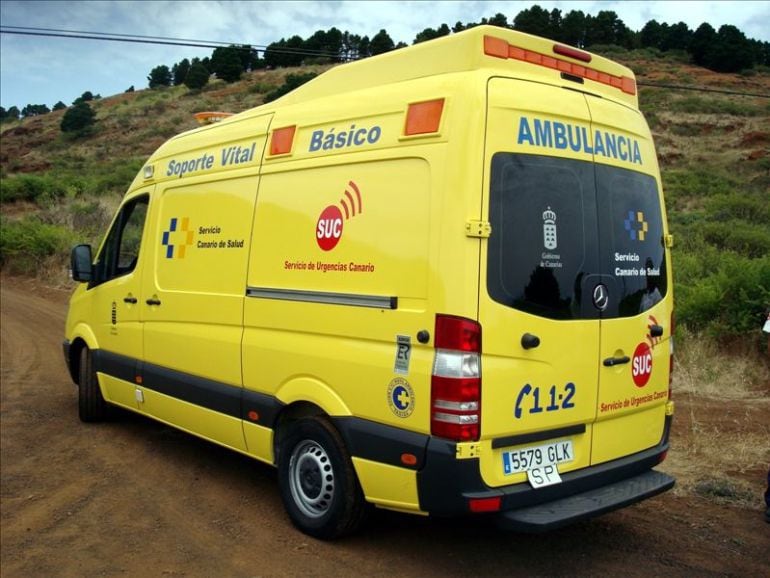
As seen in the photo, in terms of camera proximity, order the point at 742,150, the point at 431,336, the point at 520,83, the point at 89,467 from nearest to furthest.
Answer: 1. the point at 431,336
2. the point at 520,83
3. the point at 89,467
4. the point at 742,150

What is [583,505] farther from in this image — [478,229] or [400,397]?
[478,229]

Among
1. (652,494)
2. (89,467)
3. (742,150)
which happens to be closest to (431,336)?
(652,494)

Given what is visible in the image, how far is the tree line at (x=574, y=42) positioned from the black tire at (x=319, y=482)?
1658 inches

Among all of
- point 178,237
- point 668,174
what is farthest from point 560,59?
Answer: point 668,174

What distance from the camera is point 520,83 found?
3.83m

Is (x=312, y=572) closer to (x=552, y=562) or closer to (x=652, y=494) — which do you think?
(x=552, y=562)

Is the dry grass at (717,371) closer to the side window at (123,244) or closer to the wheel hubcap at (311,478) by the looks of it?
the wheel hubcap at (311,478)

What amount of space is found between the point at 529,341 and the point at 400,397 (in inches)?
27.9

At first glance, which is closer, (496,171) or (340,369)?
(496,171)

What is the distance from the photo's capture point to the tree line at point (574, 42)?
48656mm

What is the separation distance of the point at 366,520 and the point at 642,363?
1863 mm

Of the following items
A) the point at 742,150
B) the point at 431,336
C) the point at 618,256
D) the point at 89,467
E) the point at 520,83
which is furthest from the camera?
the point at 742,150

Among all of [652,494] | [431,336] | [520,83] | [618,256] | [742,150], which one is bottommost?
[652,494]

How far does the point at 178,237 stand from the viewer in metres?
5.61
